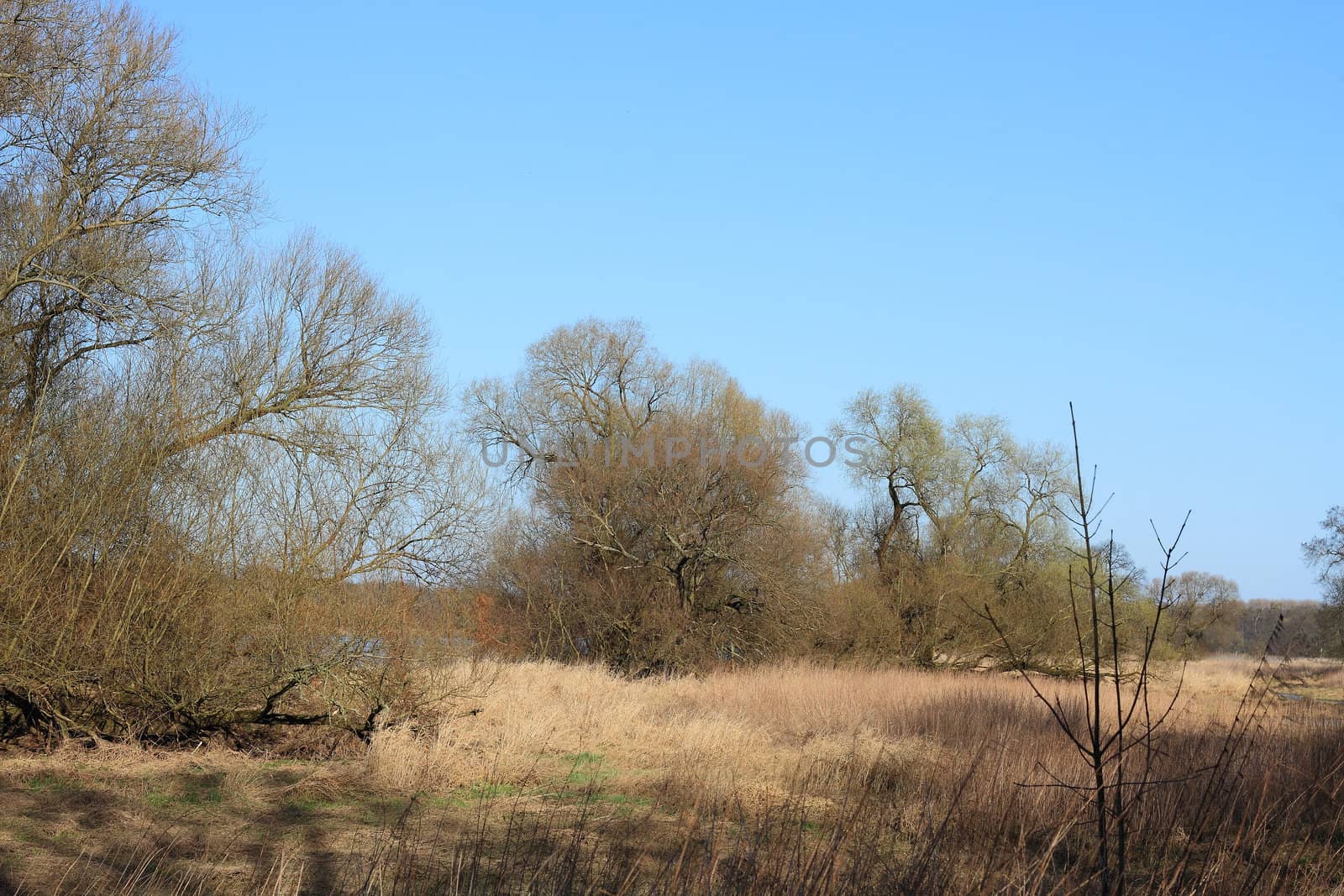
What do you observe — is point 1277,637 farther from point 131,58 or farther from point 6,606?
point 131,58

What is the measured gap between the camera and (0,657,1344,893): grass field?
16.1ft

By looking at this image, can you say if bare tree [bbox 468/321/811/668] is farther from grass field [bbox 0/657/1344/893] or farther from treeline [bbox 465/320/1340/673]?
grass field [bbox 0/657/1344/893]

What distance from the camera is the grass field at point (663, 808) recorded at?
193 inches

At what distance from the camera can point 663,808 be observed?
27.7 feet

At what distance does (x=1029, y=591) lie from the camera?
3042cm

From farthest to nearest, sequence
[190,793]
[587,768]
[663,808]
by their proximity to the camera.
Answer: [587,768], [663,808], [190,793]

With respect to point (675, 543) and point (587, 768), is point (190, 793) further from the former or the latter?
point (675, 543)

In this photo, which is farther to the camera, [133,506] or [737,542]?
[737,542]

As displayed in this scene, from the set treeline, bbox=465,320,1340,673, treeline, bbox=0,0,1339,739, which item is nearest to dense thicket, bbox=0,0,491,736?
treeline, bbox=0,0,1339,739

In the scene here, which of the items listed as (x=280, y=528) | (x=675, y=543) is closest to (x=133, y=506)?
(x=280, y=528)

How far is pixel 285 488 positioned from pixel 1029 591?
24.8m

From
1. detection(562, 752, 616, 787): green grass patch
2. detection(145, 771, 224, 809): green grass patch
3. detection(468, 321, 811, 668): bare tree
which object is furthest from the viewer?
detection(468, 321, 811, 668): bare tree

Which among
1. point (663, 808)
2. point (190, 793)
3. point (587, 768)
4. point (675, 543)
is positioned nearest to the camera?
point (190, 793)

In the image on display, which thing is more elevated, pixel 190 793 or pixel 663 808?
pixel 663 808
